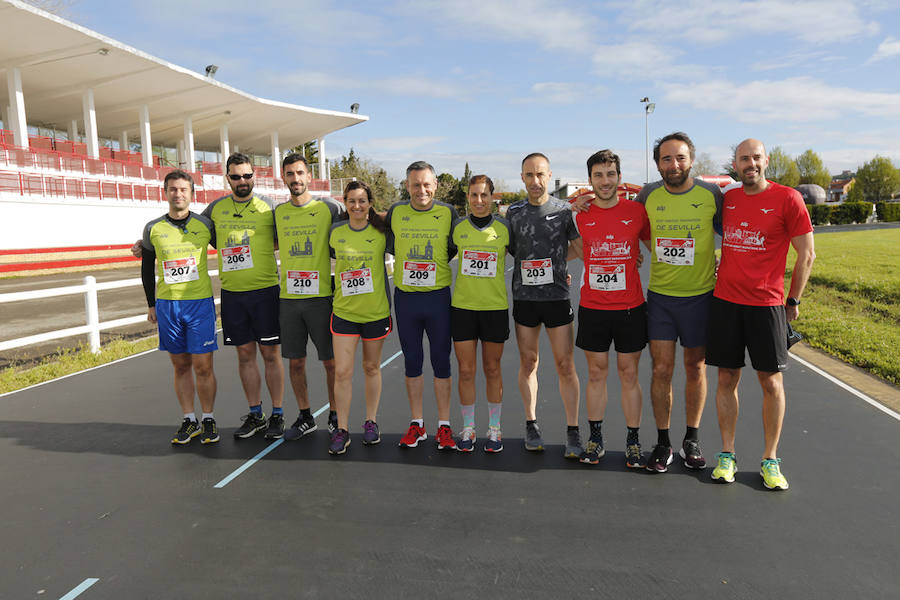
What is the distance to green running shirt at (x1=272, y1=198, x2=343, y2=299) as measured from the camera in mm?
4371

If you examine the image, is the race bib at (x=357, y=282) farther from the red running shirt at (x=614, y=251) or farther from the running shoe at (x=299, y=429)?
the red running shirt at (x=614, y=251)

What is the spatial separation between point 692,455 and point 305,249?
124 inches

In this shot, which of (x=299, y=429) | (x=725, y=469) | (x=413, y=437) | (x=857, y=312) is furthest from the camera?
(x=857, y=312)

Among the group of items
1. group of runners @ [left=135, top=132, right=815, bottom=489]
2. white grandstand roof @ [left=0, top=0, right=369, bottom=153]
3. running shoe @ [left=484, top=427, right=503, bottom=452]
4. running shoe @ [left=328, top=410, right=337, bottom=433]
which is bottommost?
running shoe @ [left=484, top=427, right=503, bottom=452]

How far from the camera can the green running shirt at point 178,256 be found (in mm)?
4379

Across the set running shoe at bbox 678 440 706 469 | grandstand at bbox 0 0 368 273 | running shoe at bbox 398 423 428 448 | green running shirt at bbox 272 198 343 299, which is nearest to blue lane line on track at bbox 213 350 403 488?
running shoe at bbox 398 423 428 448

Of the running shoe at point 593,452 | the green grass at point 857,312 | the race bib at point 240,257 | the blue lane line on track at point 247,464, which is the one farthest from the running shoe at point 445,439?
the green grass at point 857,312

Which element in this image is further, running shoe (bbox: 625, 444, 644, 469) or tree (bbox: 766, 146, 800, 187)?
tree (bbox: 766, 146, 800, 187)

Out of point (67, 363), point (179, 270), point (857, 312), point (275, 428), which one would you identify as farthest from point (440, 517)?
point (857, 312)

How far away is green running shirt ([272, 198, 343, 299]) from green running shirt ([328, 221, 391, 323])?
0.14m

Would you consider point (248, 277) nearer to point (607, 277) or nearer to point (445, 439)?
point (445, 439)

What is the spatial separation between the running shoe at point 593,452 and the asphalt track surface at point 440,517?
0.22 ft

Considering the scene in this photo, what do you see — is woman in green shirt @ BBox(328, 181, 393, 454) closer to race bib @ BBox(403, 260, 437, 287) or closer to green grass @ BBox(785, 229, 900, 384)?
race bib @ BBox(403, 260, 437, 287)

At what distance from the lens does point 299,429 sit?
15.2ft
